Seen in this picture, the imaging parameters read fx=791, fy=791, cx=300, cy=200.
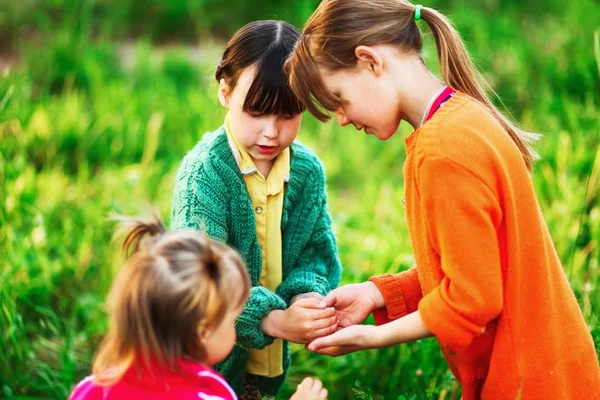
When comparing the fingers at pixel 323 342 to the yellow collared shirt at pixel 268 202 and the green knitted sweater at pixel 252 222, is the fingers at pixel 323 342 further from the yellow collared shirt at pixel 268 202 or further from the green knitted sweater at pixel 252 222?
the yellow collared shirt at pixel 268 202

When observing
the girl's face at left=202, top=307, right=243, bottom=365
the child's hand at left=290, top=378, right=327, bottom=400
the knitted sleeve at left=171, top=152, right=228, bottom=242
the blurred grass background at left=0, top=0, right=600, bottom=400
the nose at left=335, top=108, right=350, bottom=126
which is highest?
the nose at left=335, top=108, right=350, bottom=126

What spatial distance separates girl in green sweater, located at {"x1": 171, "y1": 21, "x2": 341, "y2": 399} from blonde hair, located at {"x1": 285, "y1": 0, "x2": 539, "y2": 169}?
13 cm

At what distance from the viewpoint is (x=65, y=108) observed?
13.9 feet

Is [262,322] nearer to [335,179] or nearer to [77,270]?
[77,270]

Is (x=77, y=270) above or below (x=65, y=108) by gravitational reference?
below

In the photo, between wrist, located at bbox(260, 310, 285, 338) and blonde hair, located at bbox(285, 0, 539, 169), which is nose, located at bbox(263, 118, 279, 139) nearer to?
blonde hair, located at bbox(285, 0, 539, 169)

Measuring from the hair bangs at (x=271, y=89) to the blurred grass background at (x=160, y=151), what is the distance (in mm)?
332

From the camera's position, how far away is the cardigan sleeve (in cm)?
164

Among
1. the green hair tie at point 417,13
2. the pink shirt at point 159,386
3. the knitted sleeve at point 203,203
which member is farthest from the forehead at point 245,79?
the pink shirt at point 159,386

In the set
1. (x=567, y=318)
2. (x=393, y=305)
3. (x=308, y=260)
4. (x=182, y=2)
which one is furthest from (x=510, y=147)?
(x=182, y=2)

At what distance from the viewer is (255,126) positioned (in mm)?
2041

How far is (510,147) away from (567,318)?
1.43ft

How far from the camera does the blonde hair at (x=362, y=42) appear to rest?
5.93ft

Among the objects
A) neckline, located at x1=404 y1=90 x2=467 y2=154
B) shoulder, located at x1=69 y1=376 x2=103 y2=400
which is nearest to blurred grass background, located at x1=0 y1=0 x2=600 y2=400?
neckline, located at x1=404 y1=90 x2=467 y2=154
